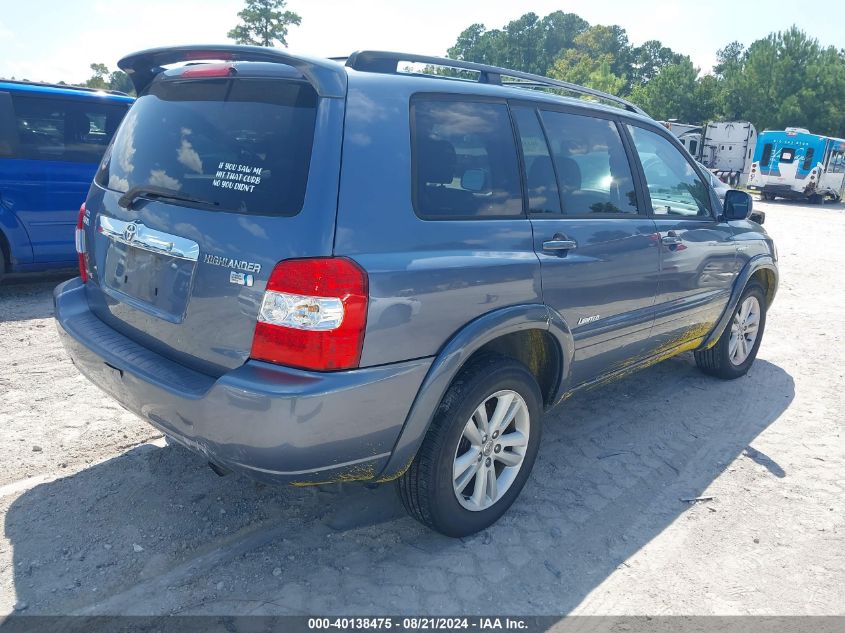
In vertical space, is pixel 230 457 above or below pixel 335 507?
above

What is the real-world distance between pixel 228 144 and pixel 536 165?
1385 millimetres

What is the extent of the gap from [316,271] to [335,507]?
1.39 metres

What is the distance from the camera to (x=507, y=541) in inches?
114

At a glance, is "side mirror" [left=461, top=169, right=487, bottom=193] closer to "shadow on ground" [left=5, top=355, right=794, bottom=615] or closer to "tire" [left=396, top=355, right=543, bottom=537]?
"tire" [left=396, top=355, right=543, bottom=537]

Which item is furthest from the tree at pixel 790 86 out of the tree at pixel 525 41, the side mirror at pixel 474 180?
the tree at pixel 525 41

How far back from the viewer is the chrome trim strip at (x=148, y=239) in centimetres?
239

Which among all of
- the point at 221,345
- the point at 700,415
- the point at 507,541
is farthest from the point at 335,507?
the point at 700,415

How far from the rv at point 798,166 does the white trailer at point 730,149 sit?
9.09 feet

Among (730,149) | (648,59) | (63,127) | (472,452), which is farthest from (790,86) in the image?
(648,59)

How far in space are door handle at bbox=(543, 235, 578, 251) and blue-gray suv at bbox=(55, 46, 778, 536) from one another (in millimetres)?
14

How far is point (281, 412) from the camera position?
213cm

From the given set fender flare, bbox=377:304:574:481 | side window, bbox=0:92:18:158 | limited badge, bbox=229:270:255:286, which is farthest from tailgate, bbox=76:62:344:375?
side window, bbox=0:92:18:158

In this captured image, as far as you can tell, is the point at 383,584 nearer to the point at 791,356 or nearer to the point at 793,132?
the point at 791,356

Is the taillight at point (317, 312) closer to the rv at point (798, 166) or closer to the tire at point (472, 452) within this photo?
the tire at point (472, 452)
